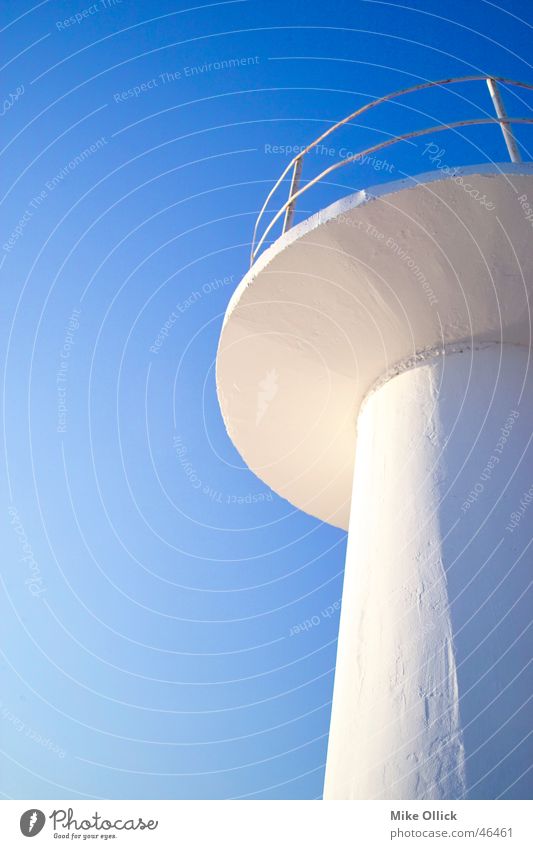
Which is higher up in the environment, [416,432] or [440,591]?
[416,432]

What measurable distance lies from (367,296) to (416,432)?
128cm

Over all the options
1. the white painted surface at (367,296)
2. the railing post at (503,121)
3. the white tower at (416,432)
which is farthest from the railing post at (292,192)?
the railing post at (503,121)

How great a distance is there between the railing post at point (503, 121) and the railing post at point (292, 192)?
176 centimetres

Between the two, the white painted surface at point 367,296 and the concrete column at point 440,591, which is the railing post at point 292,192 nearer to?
the white painted surface at point 367,296

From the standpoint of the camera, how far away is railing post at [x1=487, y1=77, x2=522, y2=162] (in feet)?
17.7

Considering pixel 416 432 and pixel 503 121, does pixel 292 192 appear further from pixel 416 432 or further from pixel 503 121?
pixel 416 432

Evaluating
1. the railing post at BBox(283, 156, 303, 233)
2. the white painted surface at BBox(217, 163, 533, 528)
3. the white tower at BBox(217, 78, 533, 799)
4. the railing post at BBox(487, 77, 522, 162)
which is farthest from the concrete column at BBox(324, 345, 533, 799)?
the railing post at BBox(283, 156, 303, 233)

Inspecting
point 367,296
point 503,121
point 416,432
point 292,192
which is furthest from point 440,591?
point 292,192

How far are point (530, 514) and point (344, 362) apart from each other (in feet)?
7.02

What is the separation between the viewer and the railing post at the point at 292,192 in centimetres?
632

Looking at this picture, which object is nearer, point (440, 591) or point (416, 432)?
point (440, 591)

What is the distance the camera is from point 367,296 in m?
5.70

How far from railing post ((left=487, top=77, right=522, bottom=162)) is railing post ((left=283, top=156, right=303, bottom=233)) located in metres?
1.76
